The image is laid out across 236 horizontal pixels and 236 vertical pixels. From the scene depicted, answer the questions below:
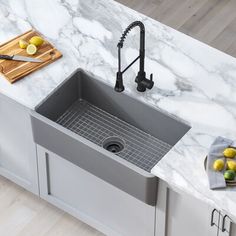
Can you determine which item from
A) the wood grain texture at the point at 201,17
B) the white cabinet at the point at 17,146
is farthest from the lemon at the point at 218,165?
the wood grain texture at the point at 201,17

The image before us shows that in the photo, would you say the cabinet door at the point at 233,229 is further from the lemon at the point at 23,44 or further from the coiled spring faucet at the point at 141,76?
the lemon at the point at 23,44

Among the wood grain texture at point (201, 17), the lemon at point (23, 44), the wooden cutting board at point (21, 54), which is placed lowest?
the wood grain texture at point (201, 17)

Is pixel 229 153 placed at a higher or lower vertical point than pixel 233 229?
higher

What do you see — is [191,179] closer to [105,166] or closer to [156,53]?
[105,166]

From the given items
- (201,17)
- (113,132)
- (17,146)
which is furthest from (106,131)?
(201,17)

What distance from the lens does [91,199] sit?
4.84 meters

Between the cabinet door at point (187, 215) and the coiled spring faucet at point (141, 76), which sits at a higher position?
the coiled spring faucet at point (141, 76)

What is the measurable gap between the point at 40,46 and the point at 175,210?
49.1 inches

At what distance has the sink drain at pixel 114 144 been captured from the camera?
15.6 ft

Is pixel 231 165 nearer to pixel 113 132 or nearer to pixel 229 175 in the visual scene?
pixel 229 175

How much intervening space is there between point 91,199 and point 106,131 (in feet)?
1.29

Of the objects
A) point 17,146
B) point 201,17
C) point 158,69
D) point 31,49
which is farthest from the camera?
point 201,17

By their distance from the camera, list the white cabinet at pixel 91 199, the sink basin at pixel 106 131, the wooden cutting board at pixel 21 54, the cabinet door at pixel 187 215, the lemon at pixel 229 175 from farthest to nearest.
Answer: the wooden cutting board at pixel 21 54
the white cabinet at pixel 91 199
the sink basin at pixel 106 131
the cabinet door at pixel 187 215
the lemon at pixel 229 175

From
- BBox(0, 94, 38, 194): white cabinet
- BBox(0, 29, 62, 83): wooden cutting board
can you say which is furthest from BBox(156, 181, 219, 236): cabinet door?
BBox(0, 29, 62, 83): wooden cutting board
